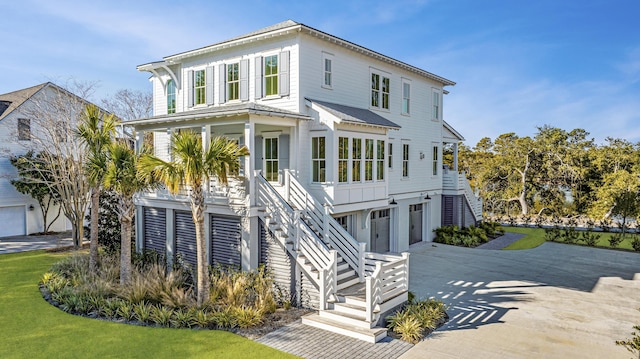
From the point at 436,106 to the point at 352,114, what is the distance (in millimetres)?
10071

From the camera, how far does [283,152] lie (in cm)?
1511

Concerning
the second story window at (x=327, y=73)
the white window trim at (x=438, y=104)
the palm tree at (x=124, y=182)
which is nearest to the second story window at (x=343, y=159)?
the second story window at (x=327, y=73)

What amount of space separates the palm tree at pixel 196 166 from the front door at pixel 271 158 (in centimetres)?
391

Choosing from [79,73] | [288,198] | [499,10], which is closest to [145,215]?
[288,198]

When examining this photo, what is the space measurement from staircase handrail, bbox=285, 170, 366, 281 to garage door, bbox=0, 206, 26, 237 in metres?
23.9

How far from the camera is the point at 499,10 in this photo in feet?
69.9

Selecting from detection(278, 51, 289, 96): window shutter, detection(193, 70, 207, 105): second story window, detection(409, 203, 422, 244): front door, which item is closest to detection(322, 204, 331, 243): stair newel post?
detection(278, 51, 289, 96): window shutter

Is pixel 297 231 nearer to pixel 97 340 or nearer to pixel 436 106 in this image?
pixel 97 340

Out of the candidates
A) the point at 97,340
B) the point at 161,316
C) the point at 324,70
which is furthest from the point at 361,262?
the point at 324,70

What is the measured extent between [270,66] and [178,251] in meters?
7.92

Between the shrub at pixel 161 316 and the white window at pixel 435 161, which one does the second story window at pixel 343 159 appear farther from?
the white window at pixel 435 161

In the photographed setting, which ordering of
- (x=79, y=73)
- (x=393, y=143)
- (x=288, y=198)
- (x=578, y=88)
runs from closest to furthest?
(x=288, y=198) < (x=393, y=143) < (x=79, y=73) < (x=578, y=88)

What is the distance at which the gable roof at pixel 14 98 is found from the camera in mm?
26359

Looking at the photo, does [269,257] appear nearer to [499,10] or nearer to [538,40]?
[499,10]
